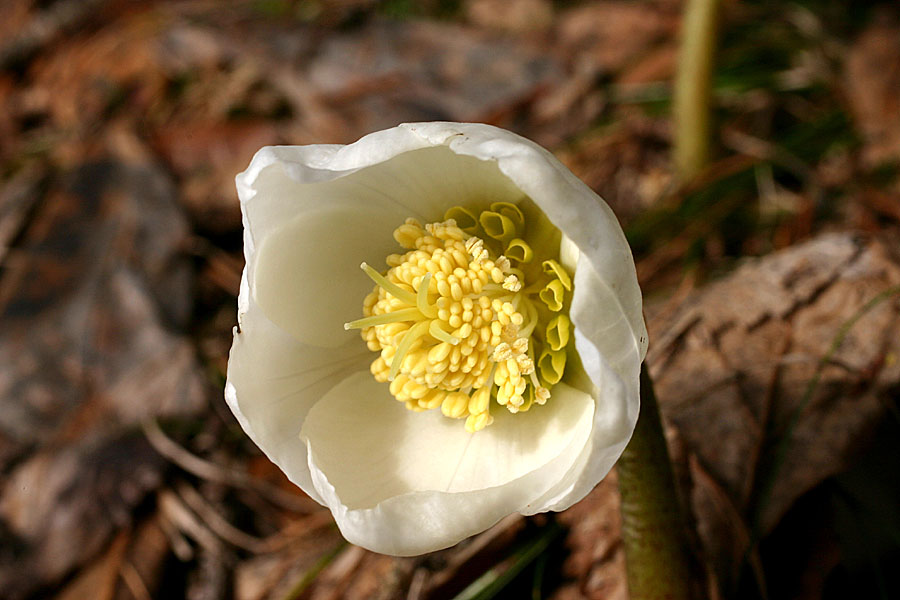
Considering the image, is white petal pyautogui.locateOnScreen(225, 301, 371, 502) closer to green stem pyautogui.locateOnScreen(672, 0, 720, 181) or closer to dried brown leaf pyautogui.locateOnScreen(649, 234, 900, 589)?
dried brown leaf pyautogui.locateOnScreen(649, 234, 900, 589)

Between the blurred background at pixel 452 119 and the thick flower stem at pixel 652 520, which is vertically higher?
the thick flower stem at pixel 652 520

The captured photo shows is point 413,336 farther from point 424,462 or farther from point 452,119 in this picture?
point 452,119

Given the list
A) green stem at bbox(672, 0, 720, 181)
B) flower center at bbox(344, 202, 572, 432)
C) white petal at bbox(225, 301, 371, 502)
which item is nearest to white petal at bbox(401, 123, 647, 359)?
flower center at bbox(344, 202, 572, 432)

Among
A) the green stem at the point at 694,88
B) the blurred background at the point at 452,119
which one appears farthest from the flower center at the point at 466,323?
the green stem at the point at 694,88

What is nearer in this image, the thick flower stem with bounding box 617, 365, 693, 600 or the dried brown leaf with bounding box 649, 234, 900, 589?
the thick flower stem with bounding box 617, 365, 693, 600

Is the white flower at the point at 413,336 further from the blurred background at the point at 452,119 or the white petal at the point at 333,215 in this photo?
the blurred background at the point at 452,119

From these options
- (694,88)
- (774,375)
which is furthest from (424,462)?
(694,88)
